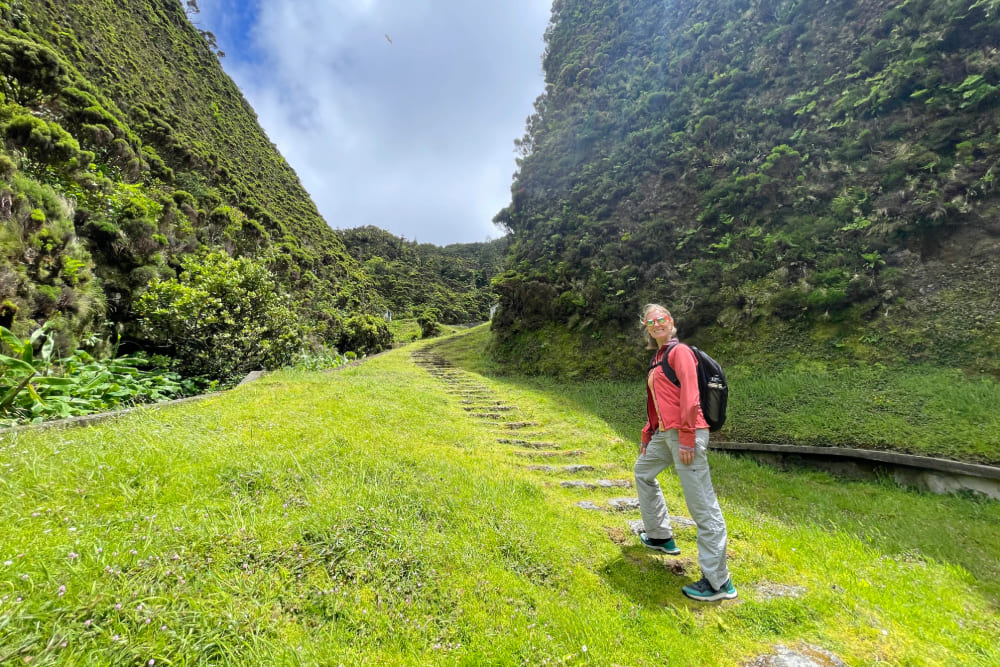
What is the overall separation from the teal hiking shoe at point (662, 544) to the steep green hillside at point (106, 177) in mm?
9512

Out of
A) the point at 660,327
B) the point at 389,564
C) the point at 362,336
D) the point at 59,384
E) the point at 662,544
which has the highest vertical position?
the point at 660,327

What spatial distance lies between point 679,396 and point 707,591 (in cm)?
164

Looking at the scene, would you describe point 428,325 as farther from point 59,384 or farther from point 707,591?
point 707,591

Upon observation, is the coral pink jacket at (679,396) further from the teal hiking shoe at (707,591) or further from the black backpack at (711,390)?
the teal hiking shoe at (707,591)

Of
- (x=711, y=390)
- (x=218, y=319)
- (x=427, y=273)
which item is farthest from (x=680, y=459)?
(x=427, y=273)

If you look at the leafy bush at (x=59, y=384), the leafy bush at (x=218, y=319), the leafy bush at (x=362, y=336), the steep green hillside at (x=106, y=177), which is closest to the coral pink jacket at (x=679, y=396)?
the leafy bush at (x=59, y=384)

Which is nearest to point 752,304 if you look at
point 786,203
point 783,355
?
point 783,355

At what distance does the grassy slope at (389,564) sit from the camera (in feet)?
6.75

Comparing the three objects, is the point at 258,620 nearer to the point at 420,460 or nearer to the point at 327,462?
the point at 327,462

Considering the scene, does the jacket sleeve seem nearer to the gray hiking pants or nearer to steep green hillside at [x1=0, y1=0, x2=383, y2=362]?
the gray hiking pants

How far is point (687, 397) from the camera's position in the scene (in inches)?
131

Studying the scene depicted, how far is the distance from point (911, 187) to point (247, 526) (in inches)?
606

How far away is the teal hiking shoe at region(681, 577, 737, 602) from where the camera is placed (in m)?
3.13

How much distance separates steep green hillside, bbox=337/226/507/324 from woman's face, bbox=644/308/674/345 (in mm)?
36646
